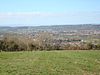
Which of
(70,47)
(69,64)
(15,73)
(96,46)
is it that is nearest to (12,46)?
(70,47)

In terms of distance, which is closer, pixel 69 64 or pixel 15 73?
pixel 15 73

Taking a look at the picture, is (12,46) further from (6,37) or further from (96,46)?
(96,46)

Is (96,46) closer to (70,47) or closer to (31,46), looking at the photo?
(70,47)

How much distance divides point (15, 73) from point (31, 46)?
1440 centimetres

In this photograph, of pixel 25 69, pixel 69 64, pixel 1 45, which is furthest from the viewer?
pixel 1 45

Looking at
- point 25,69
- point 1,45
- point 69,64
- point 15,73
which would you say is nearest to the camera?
point 15,73

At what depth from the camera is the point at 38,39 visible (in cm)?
2592

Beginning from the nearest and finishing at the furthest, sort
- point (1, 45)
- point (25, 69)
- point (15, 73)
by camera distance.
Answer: point (15, 73), point (25, 69), point (1, 45)

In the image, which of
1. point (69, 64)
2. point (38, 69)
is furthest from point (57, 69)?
point (69, 64)

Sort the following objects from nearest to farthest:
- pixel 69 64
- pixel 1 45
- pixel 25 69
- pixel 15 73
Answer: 1. pixel 15 73
2. pixel 25 69
3. pixel 69 64
4. pixel 1 45

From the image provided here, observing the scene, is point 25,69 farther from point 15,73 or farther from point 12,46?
point 12,46

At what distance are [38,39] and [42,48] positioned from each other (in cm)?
117

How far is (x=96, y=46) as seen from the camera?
2592 cm

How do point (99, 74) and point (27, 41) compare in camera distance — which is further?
point (27, 41)
